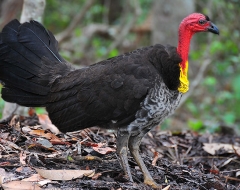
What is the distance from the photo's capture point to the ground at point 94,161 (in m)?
3.87

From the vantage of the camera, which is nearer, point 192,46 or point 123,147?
point 123,147

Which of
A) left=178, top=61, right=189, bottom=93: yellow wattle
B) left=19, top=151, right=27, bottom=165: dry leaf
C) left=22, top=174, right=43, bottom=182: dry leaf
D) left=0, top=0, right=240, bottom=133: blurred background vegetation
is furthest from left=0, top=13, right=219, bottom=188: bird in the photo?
left=0, top=0, right=240, bottom=133: blurred background vegetation

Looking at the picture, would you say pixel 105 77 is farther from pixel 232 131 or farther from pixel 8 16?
pixel 8 16

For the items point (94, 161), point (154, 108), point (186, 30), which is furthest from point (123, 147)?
point (186, 30)

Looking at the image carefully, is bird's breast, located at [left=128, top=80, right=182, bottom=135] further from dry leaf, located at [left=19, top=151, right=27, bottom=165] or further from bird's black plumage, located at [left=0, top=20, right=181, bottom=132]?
dry leaf, located at [left=19, top=151, right=27, bottom=165]

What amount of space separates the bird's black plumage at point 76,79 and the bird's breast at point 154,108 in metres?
0.05

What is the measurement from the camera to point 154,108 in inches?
164

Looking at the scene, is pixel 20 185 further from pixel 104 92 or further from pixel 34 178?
pixel 104 92

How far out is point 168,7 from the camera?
974cm

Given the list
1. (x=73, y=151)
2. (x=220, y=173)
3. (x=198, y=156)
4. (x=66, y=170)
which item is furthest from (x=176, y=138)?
(x=66, y=170)

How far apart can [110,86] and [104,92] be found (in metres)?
0.09

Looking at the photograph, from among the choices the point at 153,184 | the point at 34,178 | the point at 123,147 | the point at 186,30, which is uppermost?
the point at 186,30

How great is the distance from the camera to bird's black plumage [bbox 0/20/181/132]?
4.25m

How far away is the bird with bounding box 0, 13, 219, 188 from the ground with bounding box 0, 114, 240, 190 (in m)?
0.28
